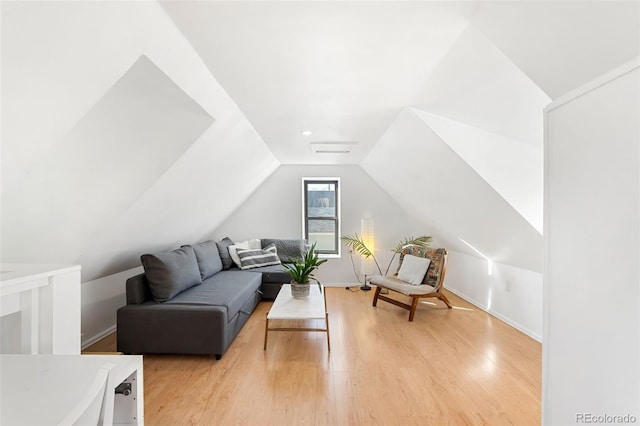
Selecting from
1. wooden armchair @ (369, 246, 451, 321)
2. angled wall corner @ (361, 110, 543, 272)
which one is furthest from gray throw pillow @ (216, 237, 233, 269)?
angled wall corner @ (361, 110, 543, 272)

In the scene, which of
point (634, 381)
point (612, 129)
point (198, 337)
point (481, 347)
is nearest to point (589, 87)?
point (612, 129)

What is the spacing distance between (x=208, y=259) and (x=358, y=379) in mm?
2682

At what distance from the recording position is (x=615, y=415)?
99cm

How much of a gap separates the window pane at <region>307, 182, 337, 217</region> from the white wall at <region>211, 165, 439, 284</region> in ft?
0.68

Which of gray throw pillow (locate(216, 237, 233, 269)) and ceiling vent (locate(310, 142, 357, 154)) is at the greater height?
ceiling vent (locate(310, 142, 357, 154))

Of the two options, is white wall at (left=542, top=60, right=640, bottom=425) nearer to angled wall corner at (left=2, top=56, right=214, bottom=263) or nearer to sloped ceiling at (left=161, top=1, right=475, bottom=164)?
sloped ceiling at (left=161, top=1, right=475, bottom=164)

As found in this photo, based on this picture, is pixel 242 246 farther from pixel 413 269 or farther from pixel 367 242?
pixel 413 269

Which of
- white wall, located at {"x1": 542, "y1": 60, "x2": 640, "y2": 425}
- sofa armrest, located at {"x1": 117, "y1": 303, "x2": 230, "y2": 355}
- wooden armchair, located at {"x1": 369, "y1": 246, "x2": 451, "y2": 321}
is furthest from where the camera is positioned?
wooden armchair, located at {"x1": 369, "y1": 246, "x2": 451, "y2": 321}

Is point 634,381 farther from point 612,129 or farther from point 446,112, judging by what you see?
point 446,112

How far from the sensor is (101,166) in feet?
6.26

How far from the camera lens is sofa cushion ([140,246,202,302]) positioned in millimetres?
2818

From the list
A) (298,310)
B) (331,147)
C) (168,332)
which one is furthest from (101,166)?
(331,147)

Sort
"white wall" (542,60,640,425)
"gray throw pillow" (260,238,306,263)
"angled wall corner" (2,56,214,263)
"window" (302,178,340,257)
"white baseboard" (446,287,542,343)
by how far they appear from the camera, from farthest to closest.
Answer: "window" (302,178,340,257), "gray throw pillow" (260,238,306,263), "white baseboard" (446,287,542,343), "angled wall corner" (2,56,214,263), "white wall" (542,60,640,425)

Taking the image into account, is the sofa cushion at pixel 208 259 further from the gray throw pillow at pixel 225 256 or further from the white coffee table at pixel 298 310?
the white coffee table at pixel 298 310
